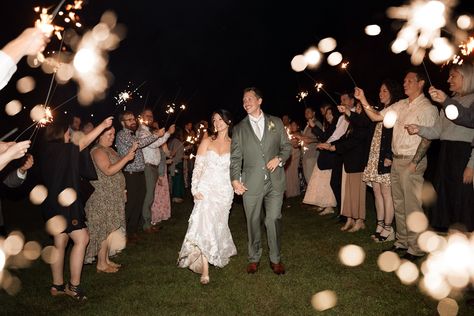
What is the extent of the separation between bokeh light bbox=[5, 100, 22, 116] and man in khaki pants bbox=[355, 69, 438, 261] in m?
15.2

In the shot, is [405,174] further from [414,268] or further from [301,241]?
[301,241]

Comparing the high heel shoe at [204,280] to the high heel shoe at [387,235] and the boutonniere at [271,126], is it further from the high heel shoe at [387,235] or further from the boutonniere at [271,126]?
the high heel shoe at [387,235]

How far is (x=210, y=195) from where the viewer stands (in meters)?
5.83

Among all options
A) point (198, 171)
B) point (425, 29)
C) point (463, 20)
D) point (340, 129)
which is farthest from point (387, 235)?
point (463, 20)

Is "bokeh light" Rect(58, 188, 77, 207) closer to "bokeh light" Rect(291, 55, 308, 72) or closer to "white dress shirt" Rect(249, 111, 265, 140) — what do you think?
"white dress shirt" Rect(249, 111, 265, 140)

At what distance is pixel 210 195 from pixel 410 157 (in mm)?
3107

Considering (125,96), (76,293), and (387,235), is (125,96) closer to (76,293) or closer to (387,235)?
(76,293)

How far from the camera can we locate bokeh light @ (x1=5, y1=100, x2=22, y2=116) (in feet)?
54.6

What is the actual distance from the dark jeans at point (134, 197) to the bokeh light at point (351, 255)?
414cm

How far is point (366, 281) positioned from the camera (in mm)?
5465

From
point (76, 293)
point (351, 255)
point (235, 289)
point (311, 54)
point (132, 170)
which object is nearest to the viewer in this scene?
point (76, 293)

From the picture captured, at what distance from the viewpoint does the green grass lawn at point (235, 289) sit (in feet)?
15.8

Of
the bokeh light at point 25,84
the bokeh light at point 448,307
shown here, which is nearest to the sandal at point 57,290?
the bokeh light at point 448,307

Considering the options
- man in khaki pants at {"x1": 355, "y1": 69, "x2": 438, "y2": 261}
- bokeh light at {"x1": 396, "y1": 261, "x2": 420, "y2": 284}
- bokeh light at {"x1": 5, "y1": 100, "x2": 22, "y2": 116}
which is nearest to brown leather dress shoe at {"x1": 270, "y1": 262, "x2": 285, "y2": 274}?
bokeh light at {"x1": 396, "y1": 261, "x2": 420, "y2": 284}
